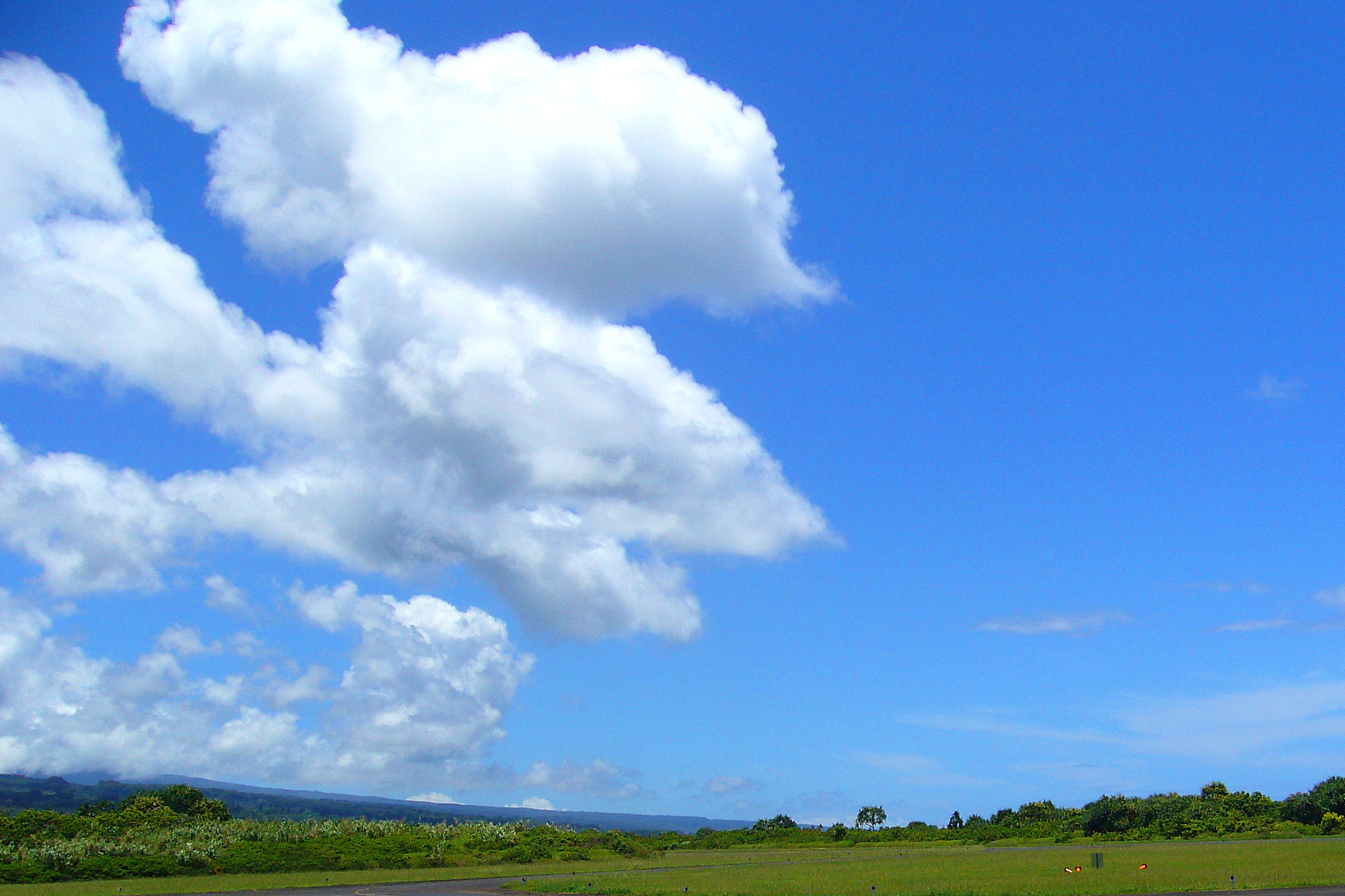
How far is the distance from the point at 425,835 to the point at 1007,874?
217ft

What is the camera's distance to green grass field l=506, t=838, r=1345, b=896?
4759cm

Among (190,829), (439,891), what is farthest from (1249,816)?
(190,829)

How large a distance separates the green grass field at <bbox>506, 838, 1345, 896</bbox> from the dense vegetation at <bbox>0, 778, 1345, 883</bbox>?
87.4 feet

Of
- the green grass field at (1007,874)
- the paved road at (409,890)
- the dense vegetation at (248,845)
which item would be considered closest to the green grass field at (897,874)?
the green grass field at (1007,874)

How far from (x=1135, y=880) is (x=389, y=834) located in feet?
253

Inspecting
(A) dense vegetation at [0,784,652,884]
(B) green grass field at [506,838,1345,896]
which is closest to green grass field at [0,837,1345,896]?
(B) green grass field at [506,838,1345,896]

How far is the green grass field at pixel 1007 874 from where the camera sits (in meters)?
47.6

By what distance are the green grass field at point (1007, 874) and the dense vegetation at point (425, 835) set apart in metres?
26.7

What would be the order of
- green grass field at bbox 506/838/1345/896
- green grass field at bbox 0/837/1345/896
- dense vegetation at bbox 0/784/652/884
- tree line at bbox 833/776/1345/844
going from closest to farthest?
1. green grass field at bbox 506/838/1345/896
2. green grass field at bbox 0/837/1345/896
3. dense vegetation at bbox 0/784/652/884
4. tree line at bbox 833/776/1345/844

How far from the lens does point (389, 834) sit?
104 metres

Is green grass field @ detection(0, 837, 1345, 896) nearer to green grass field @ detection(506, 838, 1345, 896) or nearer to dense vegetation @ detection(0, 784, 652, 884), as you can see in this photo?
green grass field @ detection(506, 838, 1345, 896)

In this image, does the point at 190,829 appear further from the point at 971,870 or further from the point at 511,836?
the point at 971,870

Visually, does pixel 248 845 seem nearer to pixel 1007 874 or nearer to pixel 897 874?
pixel 897 874

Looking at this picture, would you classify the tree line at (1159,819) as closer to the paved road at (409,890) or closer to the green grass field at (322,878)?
the green grass field at (322,878)
